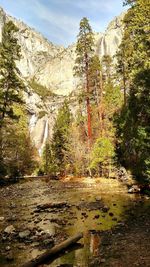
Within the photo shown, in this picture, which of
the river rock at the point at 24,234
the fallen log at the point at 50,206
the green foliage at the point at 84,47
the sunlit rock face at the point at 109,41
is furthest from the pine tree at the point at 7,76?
the sunlit rock face at the point at 109,41

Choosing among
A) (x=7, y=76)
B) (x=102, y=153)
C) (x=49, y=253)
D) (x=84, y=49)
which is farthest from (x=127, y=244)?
(x=84, y=49)

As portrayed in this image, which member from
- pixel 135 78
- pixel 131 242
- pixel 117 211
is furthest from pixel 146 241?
pixel 135 78

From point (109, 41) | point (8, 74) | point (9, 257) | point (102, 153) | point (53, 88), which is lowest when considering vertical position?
point (9, 257)

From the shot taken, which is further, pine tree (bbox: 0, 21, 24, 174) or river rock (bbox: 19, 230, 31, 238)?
pine tree (bbox: 0, 21, 24, 174)

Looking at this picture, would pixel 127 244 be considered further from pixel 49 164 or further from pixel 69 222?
pixel 49 164

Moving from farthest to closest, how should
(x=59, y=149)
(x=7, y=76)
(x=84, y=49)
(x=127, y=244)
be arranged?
1. (x=59, y=149)
2. (x=84, y=49)
3. (x=7, y=76)
4. (x=127, y=244)

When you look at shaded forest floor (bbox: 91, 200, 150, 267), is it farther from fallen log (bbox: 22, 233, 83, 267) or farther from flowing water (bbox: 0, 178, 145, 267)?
fallen log (bbox: 22, 233, 83, 267)

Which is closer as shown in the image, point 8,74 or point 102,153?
point 102,153

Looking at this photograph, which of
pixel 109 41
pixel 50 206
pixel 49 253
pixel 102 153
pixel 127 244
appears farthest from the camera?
pixel 109 41

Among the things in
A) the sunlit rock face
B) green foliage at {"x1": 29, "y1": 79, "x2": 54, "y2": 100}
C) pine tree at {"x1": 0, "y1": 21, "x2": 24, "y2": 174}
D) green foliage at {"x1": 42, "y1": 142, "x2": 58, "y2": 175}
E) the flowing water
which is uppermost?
the sunlit rock face

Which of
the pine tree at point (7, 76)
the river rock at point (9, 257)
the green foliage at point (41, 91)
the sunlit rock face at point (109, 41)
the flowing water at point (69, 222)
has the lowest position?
the river rock at point (9, 257)

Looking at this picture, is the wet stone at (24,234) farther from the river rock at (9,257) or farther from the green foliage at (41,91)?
the green foliage at (41,91)

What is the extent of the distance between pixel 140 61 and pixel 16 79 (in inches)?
645

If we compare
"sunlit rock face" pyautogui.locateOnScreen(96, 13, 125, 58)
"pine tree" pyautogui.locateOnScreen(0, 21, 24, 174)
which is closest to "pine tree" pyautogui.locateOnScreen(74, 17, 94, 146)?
"pine tree" pyautogui.locateOnScreen(0, 21, 24, 174)
